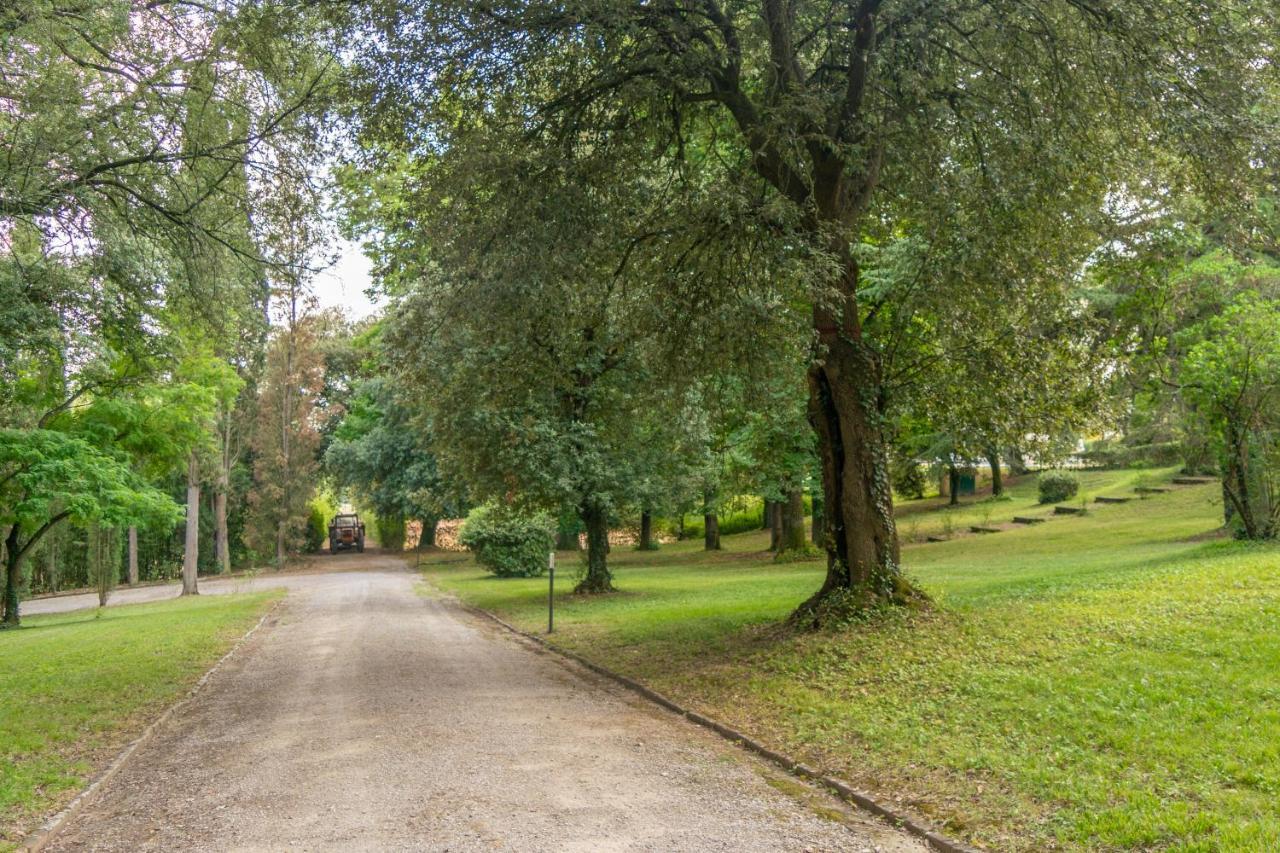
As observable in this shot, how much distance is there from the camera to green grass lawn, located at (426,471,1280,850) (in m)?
5.46

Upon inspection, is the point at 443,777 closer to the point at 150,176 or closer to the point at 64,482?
the point at 150,176

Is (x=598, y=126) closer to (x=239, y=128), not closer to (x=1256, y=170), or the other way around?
(x=239, y=128)

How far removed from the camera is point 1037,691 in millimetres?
7844

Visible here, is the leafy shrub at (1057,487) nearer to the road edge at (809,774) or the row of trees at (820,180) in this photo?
the row of trees at (820,180)

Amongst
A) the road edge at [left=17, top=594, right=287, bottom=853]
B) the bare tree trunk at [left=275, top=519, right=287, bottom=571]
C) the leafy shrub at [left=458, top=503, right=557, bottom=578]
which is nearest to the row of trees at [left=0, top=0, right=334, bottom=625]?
the road edge at [left=17, top=594, right=287, bottom=853]

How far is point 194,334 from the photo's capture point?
48.3ft

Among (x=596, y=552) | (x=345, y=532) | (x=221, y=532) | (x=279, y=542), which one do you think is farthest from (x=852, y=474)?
(x=345, y=532)

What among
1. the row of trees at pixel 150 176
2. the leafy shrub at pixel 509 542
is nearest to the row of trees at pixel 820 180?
the row of trees at pixel 150 176

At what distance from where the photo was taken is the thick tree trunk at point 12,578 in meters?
23.0

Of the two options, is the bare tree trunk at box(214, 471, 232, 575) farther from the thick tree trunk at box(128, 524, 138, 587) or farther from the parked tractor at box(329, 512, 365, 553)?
the parked tractor at box(329, 512, 365, 553)

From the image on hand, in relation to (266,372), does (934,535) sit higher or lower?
lower

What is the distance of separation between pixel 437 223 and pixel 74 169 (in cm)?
438

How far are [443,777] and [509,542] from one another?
22770 millimetres

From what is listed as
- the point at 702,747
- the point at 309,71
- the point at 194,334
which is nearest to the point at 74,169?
the point at 309,71
